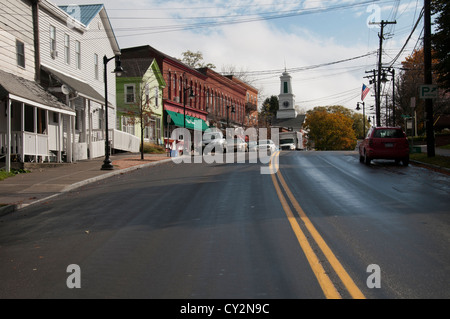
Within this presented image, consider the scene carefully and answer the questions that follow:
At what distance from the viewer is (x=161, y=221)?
29.4ft

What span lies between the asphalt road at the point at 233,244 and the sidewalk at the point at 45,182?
2.39 feet

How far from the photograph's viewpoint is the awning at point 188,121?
152ft

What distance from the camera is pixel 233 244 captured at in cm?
704

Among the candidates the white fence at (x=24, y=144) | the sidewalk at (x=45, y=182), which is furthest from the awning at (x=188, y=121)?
the white fence at (x=24, y=144)

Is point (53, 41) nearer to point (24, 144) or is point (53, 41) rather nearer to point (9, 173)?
point (24, 144)

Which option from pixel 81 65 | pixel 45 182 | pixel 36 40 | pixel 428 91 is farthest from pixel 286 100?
pixel 45 182

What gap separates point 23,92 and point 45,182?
5.14 metres

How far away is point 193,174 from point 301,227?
10.4 meters

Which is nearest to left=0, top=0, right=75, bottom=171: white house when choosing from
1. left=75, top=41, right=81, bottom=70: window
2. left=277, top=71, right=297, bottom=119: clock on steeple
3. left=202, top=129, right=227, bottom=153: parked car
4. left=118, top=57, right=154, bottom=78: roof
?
left=75, top=41, right=81, bottom=70: window

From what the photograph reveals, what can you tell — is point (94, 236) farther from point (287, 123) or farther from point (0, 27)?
point (287, 123)
